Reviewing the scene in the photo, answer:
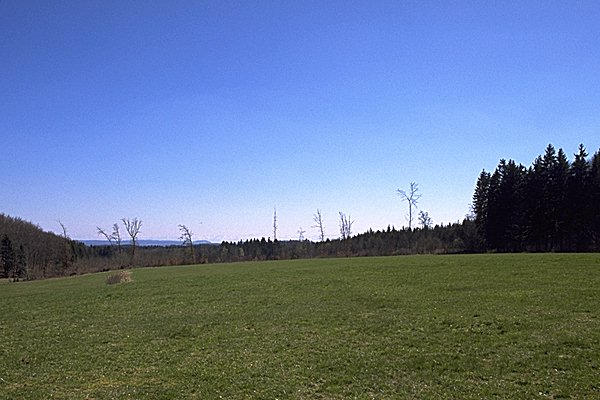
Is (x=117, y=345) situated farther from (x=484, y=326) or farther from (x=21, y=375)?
(x=484, y=326)

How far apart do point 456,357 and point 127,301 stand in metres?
22.0

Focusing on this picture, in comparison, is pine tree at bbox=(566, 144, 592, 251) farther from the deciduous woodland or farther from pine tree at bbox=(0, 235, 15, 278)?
pine tree at bbox=(0, 235, 15, 278)

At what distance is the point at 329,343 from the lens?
1485 cm

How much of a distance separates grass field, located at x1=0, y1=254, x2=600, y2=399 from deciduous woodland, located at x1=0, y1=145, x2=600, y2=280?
43332 mm

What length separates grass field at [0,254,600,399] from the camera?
427 inches

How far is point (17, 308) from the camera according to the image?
93.3 feet

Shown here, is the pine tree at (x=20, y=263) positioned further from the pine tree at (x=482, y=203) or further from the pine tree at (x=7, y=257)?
the pine tree at (x=482, y=203)

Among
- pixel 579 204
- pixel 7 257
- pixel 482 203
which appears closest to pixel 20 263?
pixel 7 257

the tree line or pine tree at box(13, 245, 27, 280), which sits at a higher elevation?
the tree line

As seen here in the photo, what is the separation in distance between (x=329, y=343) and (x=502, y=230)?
66869mm

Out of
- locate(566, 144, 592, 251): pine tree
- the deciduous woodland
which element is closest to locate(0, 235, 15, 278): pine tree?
the deciduous woodland

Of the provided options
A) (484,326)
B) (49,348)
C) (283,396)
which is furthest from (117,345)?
(484,326)

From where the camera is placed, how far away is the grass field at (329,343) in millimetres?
10836

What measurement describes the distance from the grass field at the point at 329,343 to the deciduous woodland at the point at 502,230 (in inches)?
1706
